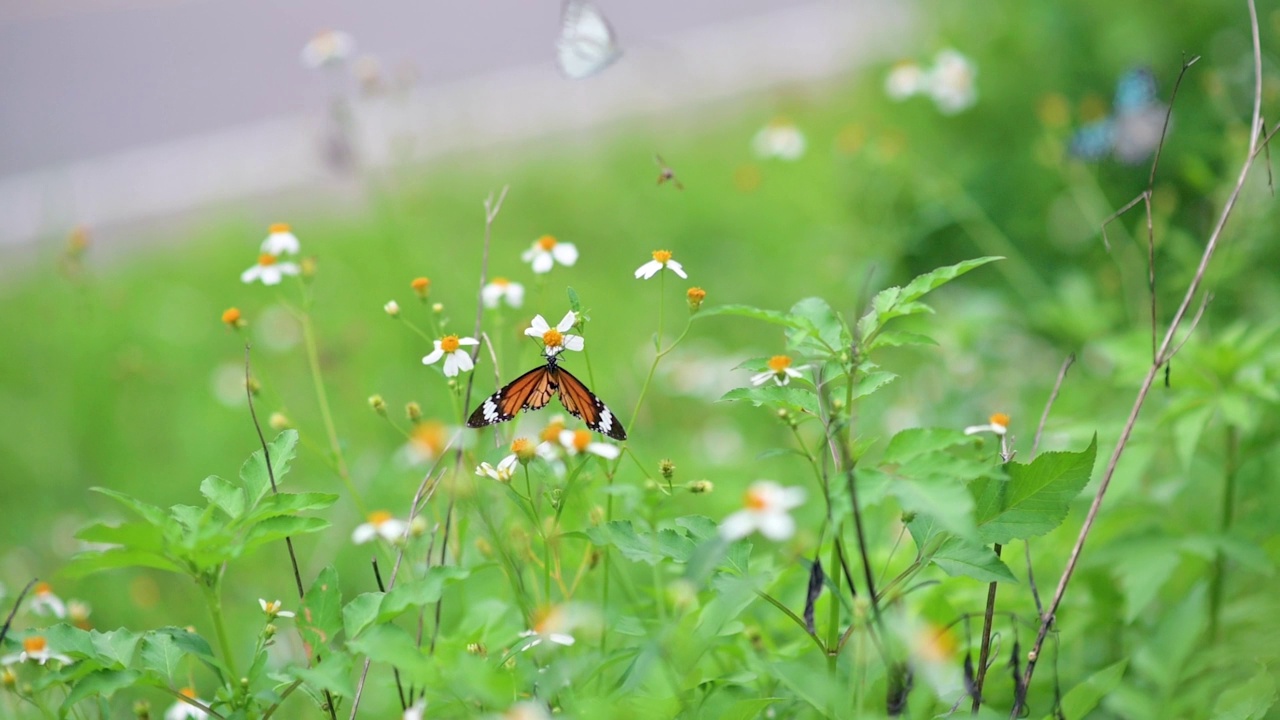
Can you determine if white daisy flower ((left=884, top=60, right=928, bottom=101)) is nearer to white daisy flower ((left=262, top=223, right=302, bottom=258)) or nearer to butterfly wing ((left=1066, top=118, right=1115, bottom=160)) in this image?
butterfly wing ((left=1066, top=118, right=1115, bottom=160))

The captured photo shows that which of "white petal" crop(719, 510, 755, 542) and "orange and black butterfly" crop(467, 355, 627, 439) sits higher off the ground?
"orange and black butterfly" crop(467, 355, 627, 439)

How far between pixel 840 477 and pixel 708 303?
7.75 ft

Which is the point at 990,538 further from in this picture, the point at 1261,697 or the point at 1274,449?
the point at 1274,449

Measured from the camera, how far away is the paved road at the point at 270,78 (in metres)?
5.17

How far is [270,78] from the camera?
247 inches

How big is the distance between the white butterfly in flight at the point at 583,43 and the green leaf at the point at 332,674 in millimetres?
1188

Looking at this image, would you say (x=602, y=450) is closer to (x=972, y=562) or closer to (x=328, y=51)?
(x=972, y=562)

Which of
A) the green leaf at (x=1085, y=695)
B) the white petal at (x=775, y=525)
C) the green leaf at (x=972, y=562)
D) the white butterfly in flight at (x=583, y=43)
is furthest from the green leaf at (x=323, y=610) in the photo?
the white butterfly in flight at (x=583, y=43)

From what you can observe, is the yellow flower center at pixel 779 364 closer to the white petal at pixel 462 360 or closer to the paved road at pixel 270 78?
the white petal at pixel 462 360

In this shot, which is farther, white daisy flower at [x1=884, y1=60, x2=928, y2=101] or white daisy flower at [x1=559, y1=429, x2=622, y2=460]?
white daisy flower at [x1=884, y1=60, x2=928, y2=101]

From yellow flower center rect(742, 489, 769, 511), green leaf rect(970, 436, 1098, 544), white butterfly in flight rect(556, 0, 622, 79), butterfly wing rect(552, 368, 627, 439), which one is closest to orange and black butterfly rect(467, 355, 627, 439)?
butterfly wing rect(552, 368, 627, 439)

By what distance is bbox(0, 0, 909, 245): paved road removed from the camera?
17.0 feet

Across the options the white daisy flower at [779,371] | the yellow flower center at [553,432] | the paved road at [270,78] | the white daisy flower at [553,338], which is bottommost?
the yellow flower center at [553,432]

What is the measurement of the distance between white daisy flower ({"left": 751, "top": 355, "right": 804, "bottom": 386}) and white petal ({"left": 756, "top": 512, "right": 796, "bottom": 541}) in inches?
10.4
